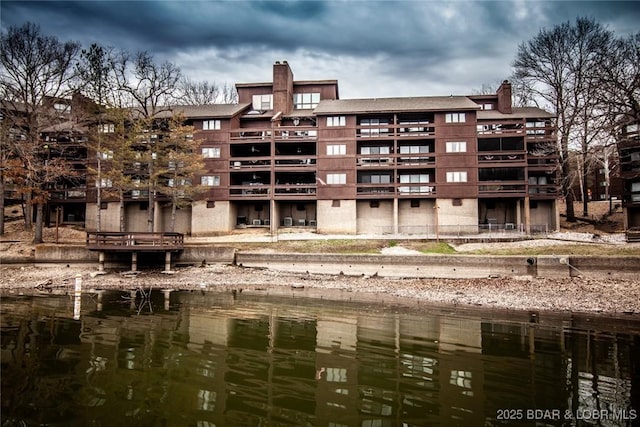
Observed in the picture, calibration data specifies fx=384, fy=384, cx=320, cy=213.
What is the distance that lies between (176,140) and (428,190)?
2808 centimetres

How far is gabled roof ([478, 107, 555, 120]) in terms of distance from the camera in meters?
45.4

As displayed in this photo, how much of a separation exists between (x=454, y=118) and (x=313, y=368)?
40561 mm

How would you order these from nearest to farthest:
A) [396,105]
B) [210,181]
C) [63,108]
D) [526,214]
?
[63,108], [526,214], [210,181], [396,105]

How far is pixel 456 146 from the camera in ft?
146

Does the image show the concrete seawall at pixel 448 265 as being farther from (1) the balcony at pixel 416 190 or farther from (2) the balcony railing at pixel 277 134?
(2) the balcony railing at pixel 277 134

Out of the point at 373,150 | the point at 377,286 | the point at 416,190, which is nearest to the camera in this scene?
the point at 377,286

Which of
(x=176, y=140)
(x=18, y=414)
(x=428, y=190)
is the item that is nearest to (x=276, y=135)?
(x=176, y=140)

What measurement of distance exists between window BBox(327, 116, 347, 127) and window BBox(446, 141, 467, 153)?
491 inches

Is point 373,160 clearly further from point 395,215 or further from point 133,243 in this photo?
point 133,243

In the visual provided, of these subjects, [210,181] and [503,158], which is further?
[210,181]

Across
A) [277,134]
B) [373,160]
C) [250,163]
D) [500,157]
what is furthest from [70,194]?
[500,157]

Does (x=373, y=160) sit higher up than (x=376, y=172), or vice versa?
(x=373, y=160)

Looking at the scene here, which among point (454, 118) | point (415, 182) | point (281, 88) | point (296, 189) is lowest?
point (296, 189)

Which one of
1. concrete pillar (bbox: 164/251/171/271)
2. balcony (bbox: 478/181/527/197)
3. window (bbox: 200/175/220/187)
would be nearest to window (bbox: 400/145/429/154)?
balcony (bbox: 478/181/527/197)
